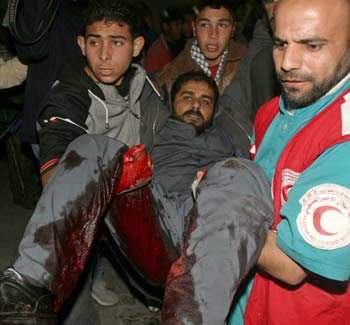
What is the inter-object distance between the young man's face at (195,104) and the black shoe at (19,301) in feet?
4.21

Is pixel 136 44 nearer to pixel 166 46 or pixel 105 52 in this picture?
pixel 105 52

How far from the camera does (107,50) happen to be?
2373 mm

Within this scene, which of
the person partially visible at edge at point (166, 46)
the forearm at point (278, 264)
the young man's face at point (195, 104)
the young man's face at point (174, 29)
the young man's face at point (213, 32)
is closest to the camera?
the forearm at point (278, 264)

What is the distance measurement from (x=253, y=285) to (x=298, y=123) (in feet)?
1.92

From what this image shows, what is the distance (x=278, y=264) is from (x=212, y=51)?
185cm

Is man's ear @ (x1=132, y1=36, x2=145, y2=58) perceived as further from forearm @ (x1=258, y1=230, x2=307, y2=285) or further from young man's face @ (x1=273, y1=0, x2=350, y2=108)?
forearm @ (x1=258, y1=230, x2=307, y2=285)

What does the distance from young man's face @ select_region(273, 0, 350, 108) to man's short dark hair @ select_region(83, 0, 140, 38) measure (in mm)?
1010

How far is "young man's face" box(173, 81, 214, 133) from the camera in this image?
2.70 meters

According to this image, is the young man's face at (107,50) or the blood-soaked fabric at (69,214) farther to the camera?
the young man's face at (107,50)

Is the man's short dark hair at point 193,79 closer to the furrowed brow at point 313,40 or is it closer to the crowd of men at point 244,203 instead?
the crowd of men at point 244,203

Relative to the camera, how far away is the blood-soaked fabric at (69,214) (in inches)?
65.6

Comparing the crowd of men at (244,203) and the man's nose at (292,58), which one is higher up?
the man's nose at (292,58)

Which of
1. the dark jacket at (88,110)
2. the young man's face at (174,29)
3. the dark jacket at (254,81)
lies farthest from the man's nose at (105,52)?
the young man's face at (174,29)

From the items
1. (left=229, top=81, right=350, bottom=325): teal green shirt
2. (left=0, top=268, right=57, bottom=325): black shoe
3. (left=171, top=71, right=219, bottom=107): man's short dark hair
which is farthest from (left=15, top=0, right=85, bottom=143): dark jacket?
(left=229, top=81, right=350, bottom=325): teal green shirt
